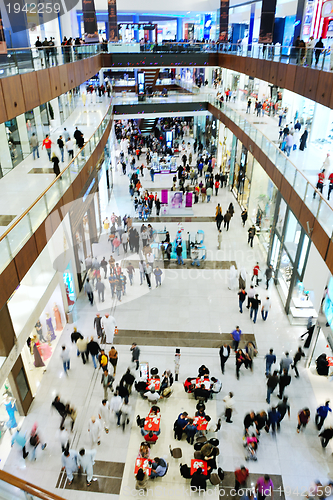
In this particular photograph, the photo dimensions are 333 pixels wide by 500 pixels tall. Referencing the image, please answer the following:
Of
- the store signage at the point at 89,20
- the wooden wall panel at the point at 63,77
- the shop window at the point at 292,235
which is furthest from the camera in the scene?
the store signage at the point at 89,20

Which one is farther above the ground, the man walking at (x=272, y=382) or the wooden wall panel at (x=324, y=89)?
the wooden wall panel at (x=324, y=89)

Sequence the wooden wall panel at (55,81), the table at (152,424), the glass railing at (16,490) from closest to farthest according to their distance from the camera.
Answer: the glass railing at (16,490), the table at (152,424), the wooden wall panel at (55,81)

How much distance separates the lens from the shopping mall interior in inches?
301

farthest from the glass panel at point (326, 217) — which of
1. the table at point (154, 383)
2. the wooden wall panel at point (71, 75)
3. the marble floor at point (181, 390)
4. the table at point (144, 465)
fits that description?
the wooden wall panel at point (71, 75)

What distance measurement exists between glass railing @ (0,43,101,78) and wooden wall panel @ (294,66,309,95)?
8155 mm

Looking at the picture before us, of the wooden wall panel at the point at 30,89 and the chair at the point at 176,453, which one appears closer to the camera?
the chair at the point at 176,453

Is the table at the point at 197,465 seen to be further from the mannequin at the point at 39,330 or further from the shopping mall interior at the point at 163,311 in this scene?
the mannequin at the point at 39,330

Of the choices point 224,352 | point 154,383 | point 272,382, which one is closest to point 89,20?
point 224,352

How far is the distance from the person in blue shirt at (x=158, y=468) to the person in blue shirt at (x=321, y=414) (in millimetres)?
3591

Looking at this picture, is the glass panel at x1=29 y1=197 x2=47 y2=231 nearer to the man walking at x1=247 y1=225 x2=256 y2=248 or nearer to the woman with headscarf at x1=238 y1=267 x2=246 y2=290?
the woman with headscarf at x1=238 y1=267 x2=246 y2=290

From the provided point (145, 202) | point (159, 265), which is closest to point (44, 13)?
point (145, 202)

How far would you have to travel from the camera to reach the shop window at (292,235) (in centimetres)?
1228

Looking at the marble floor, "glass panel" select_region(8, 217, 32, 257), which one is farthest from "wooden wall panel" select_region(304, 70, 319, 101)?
"glass panel" select_region(8, 217, 32, 257)

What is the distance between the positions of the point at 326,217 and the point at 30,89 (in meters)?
8.05
